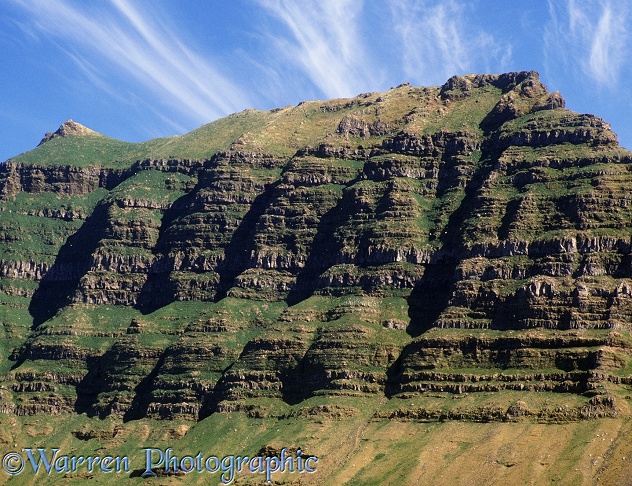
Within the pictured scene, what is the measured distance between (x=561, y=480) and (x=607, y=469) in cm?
656

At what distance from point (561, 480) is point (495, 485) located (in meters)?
9.58

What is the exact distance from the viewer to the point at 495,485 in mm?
196500

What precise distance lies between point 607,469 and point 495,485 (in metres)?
15.9

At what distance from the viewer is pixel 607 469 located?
192 m

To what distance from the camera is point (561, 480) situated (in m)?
193
